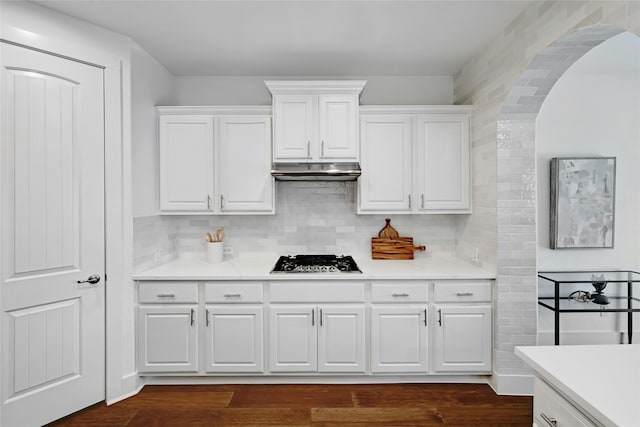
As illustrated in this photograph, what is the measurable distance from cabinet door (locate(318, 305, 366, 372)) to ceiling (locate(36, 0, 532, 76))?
6.79 feet

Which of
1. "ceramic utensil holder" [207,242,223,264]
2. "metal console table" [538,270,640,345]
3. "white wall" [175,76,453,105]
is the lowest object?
"metal console table" [538,270,640,345]

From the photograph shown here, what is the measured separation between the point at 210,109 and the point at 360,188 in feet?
4.87

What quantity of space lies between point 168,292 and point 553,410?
2.53 metres

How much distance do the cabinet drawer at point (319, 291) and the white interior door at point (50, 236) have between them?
129 centimetres

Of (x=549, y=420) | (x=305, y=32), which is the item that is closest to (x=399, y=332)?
(x=549, y=420)

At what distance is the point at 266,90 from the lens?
143 inches

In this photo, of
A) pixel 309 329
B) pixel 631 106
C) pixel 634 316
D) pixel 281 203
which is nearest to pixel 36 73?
pixel 281 203

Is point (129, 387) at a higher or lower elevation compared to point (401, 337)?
lower

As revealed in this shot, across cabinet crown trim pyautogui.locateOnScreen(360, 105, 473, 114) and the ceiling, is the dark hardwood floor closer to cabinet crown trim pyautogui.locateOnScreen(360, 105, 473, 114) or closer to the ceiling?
cabinet crown trim pyautogui.locateOnScreen(360, 105, 473, 114)

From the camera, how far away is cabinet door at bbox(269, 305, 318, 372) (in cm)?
286

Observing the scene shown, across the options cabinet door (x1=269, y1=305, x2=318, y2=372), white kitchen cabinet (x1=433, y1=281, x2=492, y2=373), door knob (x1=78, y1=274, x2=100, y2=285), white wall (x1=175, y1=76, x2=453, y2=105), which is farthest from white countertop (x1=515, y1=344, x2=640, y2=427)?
white wall (x1=175, y1=76, x2=453, y2=105)

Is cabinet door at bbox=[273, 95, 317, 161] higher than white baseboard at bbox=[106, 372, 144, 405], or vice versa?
cabinet door at bbox=[273, 95, 317, 161]

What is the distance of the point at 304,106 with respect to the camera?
315 cm

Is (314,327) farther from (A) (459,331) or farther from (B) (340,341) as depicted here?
(A) (459,331)
